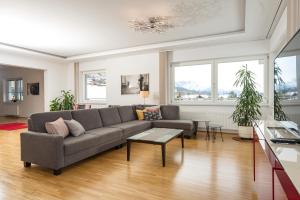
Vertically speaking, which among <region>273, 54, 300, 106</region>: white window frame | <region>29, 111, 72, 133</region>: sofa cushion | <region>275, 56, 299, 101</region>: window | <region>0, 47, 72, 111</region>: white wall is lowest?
<region>29, 111, 72, 133</region>: sofa cushion

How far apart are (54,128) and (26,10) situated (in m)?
2.29

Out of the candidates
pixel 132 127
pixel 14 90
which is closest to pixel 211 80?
pixel 132 127

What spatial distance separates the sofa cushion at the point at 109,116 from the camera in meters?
4.32

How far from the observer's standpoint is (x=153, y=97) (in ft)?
20.8

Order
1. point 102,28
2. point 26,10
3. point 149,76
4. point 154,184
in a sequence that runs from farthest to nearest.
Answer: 1. point 149,76
2. point 102,28
3. point 26,10
4. point 154,184

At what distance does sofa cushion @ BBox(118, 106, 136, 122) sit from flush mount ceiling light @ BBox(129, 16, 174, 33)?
2.06 m

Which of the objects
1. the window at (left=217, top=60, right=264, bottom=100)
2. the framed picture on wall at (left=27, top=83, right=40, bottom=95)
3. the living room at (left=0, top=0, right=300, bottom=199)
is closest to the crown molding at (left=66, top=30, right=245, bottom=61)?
the living room at (left=0, top=0, right=300, bottom=199)

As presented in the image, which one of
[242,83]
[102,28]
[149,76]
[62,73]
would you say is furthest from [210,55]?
[62,73]

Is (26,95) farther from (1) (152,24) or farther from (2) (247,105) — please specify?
(2) (247,105)

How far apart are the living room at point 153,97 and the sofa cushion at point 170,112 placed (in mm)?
29

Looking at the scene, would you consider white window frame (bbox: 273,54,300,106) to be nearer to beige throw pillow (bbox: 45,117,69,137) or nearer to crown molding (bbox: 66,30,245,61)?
beige throw pillow (bbox: 45,117,69,137)

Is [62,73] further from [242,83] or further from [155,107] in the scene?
[242,83]

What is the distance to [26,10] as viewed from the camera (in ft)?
11.6

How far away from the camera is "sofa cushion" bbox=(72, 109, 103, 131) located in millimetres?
3725
